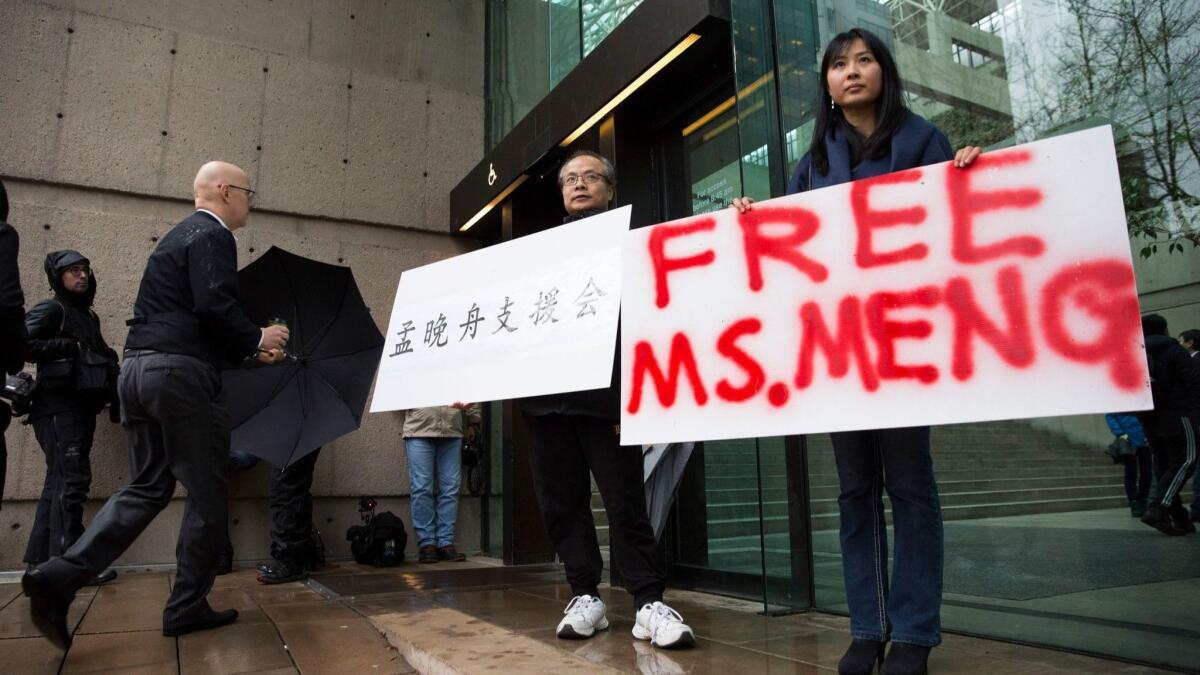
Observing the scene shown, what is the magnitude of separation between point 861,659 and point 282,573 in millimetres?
3658

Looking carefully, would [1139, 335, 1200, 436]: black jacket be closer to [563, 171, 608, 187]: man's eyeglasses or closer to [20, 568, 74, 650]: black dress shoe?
[563, 171, 608, 187]: man's eyeglasses

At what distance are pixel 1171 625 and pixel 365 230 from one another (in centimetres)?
582

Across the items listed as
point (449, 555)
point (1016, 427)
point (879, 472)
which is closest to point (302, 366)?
point (449, 555)

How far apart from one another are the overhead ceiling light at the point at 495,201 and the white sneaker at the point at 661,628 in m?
3.51

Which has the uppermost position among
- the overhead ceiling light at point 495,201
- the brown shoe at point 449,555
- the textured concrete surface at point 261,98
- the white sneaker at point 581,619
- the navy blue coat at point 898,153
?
the textured concrete surface at point 261,98

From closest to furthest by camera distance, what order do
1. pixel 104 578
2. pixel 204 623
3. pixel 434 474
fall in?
pixel 204 623 < pixel 104 578 < pixel 434 474

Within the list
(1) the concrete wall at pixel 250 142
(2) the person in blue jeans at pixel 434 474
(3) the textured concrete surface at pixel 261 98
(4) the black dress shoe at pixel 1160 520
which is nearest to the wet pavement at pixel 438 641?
(4) the black dress shoe at pixel 1160 520

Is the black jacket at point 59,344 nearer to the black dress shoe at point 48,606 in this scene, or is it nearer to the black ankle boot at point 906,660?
the black dress shoe at point 48,606

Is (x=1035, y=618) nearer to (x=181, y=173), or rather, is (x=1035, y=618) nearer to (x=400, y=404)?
(x=400, y=404)

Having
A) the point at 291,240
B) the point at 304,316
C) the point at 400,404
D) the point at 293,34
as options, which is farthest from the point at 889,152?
the point at 293,34

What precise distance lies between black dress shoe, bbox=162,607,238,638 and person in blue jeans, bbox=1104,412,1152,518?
10.5 feet

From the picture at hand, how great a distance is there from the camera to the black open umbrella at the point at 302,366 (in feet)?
12.6

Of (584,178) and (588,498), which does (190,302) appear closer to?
(584,178)

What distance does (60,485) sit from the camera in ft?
14.4
